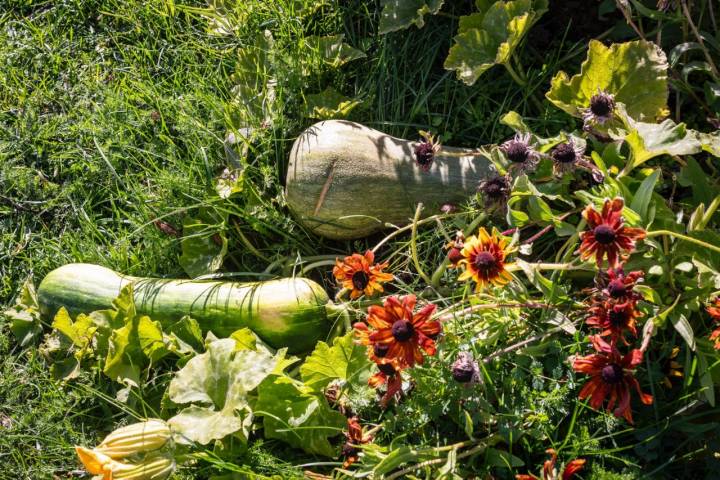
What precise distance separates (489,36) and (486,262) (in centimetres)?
104

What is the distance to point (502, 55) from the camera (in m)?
2.65

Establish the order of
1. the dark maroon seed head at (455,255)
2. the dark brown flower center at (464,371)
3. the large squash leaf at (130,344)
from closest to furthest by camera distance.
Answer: the dark brown flower center at (464,371), the dark maroon seed head at (455,255), the large squash leaf at (130,344)

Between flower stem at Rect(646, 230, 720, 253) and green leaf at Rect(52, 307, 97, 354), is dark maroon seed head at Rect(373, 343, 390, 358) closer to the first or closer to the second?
flower stem at Rect(646, 230, 720, 253)

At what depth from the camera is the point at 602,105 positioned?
7.69ft

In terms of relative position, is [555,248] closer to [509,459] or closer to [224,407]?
[509,459]

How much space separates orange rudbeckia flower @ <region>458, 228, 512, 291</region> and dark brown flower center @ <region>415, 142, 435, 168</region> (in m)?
0.59

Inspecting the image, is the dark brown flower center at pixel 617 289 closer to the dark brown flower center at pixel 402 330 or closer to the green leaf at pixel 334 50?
the dark brown flower center at pixel 402 330

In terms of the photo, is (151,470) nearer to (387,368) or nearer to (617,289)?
(387,368)

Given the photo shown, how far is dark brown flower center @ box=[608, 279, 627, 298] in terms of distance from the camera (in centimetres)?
202

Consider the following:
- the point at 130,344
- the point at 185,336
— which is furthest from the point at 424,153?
the point at 130,344

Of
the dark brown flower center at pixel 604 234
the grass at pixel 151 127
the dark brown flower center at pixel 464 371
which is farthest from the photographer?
the grass at pixel 151 127

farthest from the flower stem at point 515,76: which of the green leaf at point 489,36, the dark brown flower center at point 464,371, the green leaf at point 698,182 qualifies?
the dark brown flower center at point 464,371

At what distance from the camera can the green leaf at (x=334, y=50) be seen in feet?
10.3

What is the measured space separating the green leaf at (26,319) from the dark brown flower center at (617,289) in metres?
2.30
